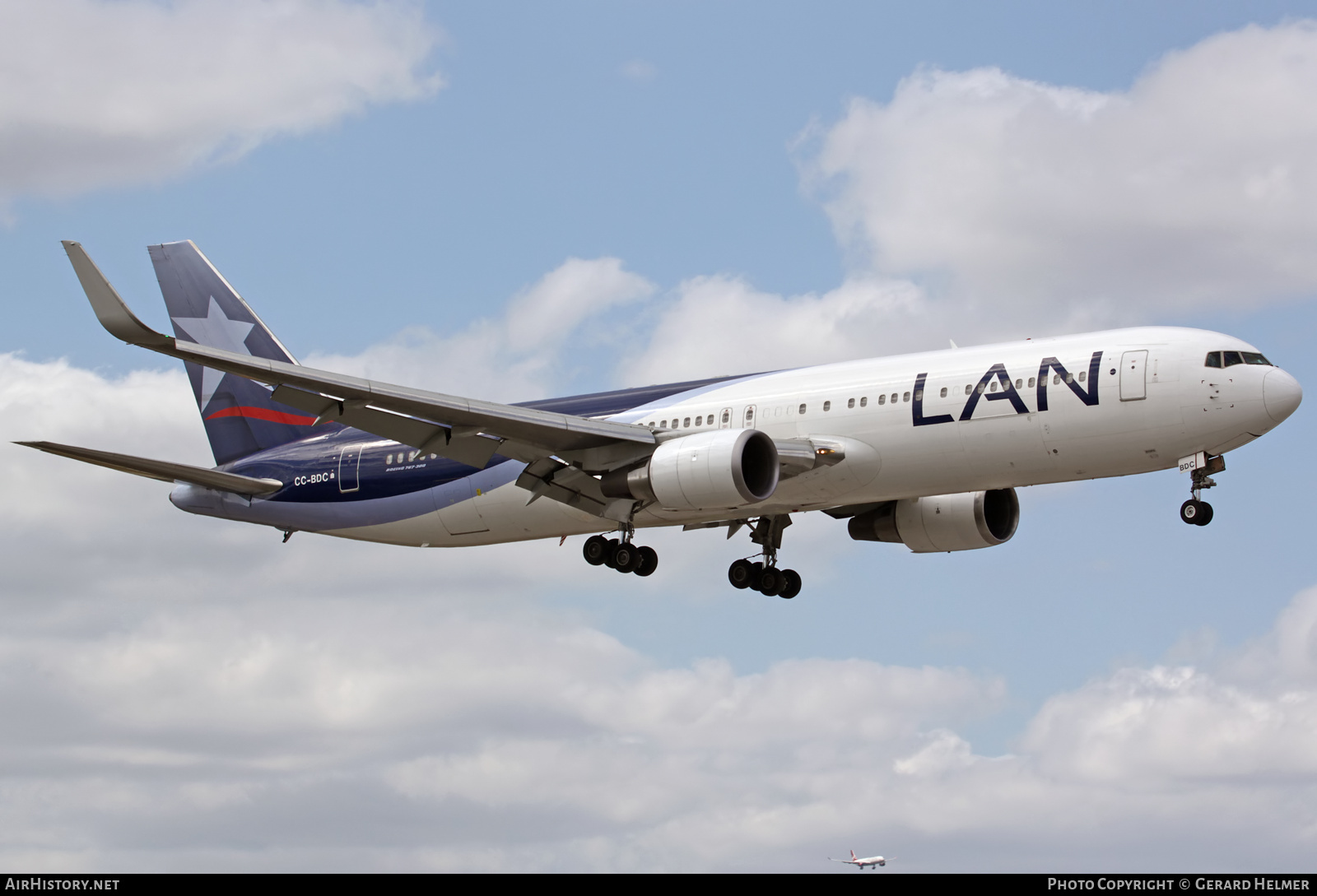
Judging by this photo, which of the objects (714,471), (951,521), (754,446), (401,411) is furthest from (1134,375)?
(401,411)

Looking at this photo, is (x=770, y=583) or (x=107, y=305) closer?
(x=107, y=305)

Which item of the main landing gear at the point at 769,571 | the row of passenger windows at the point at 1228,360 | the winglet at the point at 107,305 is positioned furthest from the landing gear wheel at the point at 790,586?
the winglet at the point at 107,305

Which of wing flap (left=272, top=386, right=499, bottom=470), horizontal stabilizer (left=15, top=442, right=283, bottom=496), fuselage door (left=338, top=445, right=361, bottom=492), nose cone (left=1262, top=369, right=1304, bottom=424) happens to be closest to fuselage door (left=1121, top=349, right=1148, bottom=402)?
nose cone (left=1262, top=369, right=1304, bottom=424)

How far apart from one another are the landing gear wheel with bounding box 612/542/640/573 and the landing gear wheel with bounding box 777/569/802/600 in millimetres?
5363

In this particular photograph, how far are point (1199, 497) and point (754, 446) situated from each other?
904 centimetres

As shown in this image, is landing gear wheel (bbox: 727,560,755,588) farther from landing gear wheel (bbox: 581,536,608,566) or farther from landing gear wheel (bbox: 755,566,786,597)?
landing gear wheel (bbox: 581,536,608,566)

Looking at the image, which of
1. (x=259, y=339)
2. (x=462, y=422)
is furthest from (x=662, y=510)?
(x=259, y=339)

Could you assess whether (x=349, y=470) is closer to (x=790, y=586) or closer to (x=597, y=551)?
(x=597, y=551)

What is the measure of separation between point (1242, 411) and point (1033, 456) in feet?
13.4

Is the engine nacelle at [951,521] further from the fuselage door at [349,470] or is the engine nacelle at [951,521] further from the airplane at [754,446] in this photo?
the fuselage door at [349,470]

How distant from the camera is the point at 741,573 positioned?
40.4 metres

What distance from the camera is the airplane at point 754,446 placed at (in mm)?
30594
